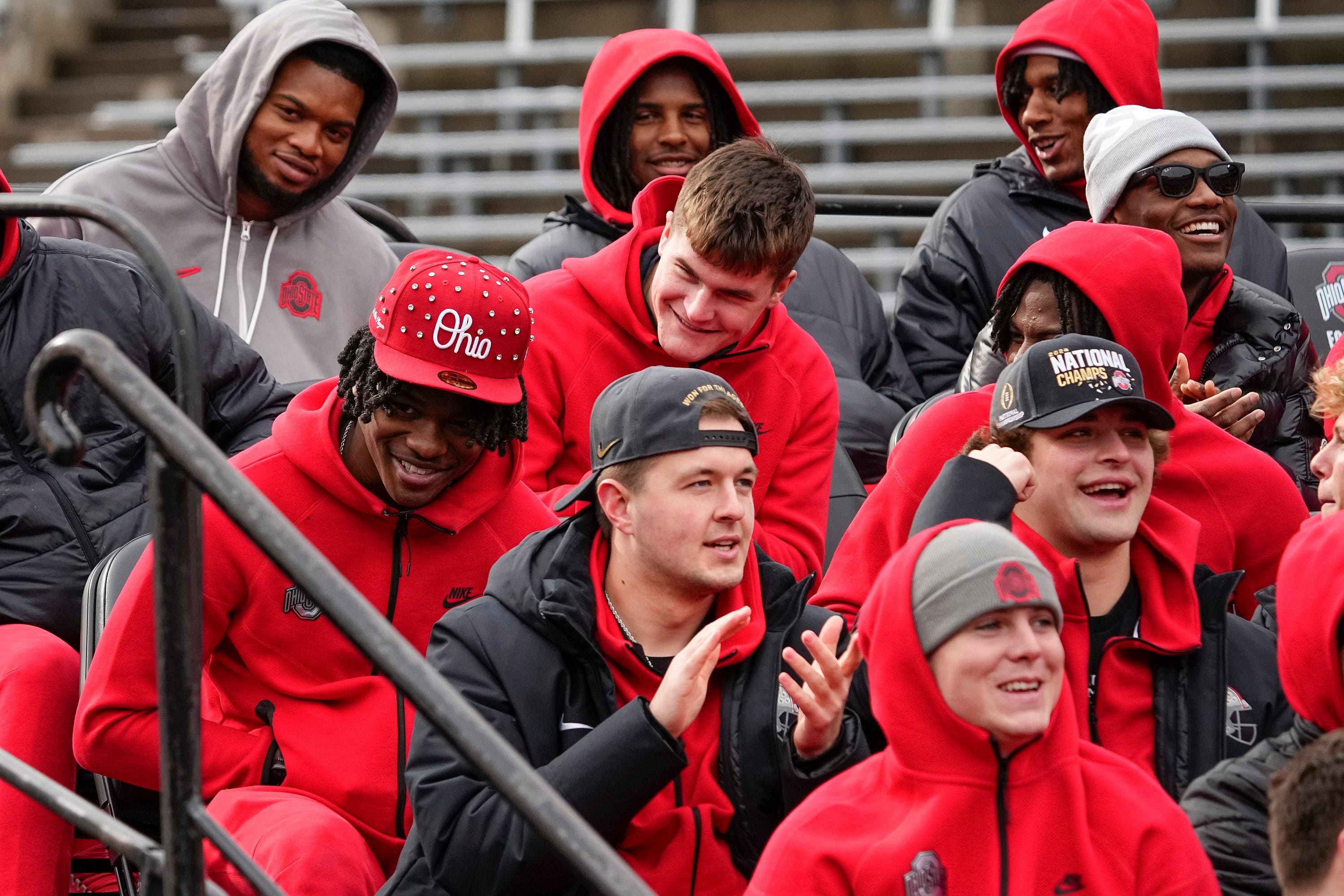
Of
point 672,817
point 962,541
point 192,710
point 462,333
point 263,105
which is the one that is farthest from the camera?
point 263,105

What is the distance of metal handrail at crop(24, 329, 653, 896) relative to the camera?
1.82 meters

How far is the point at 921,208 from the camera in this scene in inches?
222

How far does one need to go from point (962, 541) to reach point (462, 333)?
1090mm

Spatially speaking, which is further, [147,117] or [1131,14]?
[147,117]

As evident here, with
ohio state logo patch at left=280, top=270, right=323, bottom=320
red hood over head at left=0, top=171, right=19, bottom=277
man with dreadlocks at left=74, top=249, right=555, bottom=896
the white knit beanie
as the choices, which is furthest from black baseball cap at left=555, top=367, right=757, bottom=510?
ohio state logo patch at left=280, top=270, right=323, bottom=320

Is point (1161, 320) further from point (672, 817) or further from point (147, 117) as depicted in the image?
point (147, 117)

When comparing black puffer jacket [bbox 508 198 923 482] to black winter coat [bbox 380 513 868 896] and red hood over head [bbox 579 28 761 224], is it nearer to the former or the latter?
red hood over head [bbox 579 28 761 224]

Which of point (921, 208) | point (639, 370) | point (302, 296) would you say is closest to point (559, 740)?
point (639, 370)

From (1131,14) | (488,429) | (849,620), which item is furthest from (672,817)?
(1131,14)

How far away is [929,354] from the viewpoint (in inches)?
195

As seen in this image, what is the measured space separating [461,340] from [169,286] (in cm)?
111

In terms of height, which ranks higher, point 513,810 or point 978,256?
point 978,256

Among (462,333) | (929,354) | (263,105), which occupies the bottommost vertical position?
(929,354)

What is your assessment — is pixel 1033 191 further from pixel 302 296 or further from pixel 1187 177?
pixel 302 296
